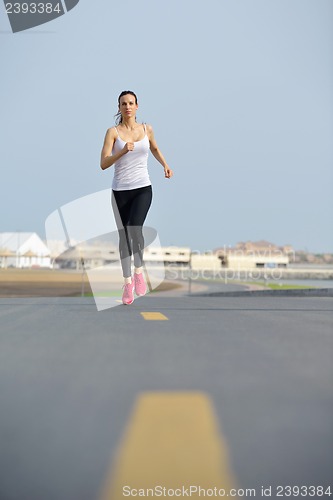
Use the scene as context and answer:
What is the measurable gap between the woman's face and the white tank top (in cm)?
23

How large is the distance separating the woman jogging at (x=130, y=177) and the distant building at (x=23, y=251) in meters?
114

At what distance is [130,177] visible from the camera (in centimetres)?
749

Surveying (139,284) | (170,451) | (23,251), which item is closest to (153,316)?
(139,284)

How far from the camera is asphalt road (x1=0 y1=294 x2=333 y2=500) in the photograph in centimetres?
176

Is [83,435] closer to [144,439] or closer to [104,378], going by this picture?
[144,439]

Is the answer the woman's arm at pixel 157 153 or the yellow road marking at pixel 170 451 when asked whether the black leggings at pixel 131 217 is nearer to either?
the woman's arm at pixel 157 153

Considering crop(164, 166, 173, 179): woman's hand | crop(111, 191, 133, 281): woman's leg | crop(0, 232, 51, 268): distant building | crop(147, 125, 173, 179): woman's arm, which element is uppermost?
Result: crop(147, 125, 173, 179): woman's arm

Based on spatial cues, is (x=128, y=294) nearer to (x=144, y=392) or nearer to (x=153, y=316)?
(x=153, y=316)

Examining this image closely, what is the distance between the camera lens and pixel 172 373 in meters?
2.99

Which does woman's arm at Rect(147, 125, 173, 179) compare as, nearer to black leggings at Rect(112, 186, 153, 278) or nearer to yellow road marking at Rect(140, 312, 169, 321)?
black leggings at Rect(112, 186, 153, 278)

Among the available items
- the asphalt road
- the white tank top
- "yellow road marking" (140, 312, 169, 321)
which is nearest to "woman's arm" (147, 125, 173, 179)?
the white tank top

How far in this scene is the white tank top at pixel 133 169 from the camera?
744cm

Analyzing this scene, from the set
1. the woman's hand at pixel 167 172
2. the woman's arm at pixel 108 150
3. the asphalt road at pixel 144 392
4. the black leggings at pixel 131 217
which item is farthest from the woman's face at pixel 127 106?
the asphalt road at pixel 144 392

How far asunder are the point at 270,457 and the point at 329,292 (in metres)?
14.8
